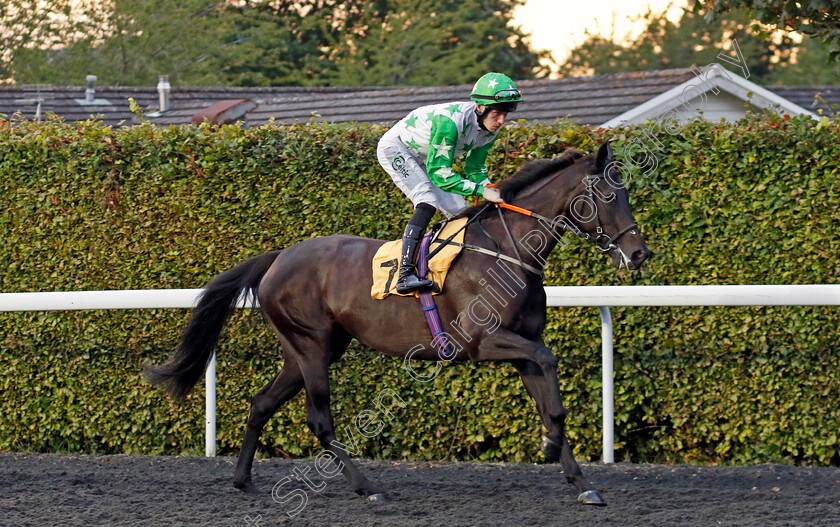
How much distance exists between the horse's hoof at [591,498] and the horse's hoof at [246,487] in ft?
5.17

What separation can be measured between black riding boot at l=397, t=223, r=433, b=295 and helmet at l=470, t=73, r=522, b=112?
674 millimetres

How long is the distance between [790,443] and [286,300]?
2.84m

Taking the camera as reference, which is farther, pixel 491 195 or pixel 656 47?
pixel 656 47

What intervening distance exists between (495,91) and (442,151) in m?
0.36

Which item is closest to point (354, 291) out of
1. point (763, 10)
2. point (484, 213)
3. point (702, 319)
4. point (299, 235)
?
point (484, 213)

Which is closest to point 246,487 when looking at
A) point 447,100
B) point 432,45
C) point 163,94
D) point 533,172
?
point 533,172

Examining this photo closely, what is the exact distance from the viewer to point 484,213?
14.3 ft

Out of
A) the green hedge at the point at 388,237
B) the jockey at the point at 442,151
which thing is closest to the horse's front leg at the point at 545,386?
the jockey at the point at 442,151

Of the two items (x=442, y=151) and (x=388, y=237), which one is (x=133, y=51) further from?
(x=442, y=151)

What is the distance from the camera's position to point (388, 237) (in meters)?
5.47

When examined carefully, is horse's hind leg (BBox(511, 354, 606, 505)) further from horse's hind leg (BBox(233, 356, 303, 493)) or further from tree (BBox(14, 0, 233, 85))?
tree (BBox(14, 0, 233, 85))

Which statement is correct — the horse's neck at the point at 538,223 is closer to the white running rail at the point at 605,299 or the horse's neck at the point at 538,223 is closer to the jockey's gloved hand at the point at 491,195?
the jockey's gloved hand at the point at 491,195

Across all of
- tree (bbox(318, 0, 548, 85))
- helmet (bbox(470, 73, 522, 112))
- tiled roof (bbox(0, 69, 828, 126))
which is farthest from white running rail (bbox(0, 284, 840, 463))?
tree (bbox(318, 0, 548, 85))

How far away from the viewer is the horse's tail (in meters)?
4.84
